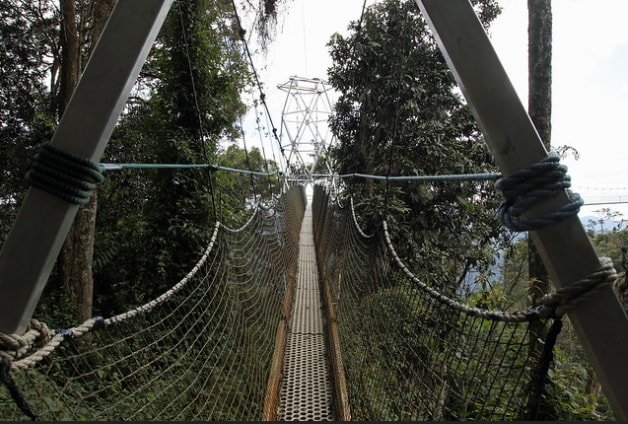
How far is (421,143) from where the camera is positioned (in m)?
4.06

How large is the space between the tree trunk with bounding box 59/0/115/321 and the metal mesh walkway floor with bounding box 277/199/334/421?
5.22 ft

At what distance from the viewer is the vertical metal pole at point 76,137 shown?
1.84 feet

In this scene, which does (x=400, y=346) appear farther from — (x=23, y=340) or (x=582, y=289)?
(x=23, y=340)

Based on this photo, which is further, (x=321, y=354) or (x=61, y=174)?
(x=321, y=354)

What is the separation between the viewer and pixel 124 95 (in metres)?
0.64

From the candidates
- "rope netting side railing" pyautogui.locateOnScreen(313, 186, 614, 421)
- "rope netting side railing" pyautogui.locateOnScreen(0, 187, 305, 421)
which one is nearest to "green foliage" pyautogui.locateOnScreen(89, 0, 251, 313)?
"rope netting side railing" pyautogui.locateOnScreen(0, 187, 305, 421)

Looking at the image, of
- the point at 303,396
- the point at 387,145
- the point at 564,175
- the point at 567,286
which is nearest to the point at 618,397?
the point at 567,286

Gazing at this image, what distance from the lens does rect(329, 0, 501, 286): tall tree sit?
13.3ft

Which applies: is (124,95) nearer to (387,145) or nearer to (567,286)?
(567,286)

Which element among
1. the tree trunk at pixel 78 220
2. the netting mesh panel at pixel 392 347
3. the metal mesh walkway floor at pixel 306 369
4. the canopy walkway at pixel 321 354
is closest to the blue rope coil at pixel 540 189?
the canopy walkway at pixel 321 354

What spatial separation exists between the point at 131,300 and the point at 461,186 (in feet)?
12.2

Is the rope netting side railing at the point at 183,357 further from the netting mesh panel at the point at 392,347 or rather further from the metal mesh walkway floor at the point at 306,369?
the netting mesh panel at the point at 392,347

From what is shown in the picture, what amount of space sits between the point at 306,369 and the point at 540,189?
1.42m

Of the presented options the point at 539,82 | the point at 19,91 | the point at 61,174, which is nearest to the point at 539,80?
the point at 539,82
